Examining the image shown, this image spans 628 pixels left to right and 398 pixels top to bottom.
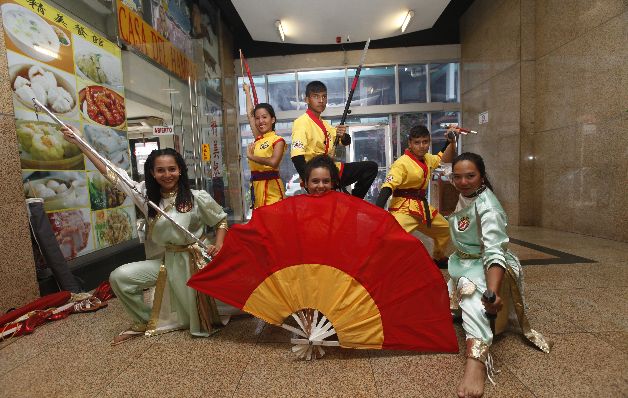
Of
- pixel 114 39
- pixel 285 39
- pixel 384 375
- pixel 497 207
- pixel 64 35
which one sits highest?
pixel 285 39

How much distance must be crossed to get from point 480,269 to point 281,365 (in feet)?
3.77

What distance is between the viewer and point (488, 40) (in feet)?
21.0

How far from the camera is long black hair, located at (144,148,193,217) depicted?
1994 mm

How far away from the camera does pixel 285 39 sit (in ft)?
23.1

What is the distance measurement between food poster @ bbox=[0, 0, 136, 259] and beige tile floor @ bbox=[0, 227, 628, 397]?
3.75 feet

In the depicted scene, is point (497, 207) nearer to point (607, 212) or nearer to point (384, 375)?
point (384, 375)

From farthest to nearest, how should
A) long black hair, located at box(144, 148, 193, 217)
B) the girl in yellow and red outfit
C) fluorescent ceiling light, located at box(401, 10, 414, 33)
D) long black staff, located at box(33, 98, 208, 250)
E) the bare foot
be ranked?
fluorescent ceiling light, located at box(401, 10, 414, 33) < the girl in yellow and red outfit < long black hair, located at box(144, 148, 193, 217) < long black staff, located at box(33, 98, 208, 250) < the bare foot

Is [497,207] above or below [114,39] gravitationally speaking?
below

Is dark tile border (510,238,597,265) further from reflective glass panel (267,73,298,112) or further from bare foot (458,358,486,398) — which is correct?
reflective glass panel (267,73,298,112)

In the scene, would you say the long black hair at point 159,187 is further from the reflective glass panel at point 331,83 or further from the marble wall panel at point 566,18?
the reflective glass panel at point 331,83

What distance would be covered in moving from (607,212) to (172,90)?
6228 mm

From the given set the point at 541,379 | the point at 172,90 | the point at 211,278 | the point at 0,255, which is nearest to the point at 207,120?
the point at 172,90

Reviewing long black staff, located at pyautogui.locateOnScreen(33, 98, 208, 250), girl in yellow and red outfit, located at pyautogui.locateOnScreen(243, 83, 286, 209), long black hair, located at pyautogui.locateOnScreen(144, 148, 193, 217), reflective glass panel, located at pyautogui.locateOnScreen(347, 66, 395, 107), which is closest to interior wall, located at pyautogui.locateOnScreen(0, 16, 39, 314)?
long black staff, located at pyautogui.locateOnScreen(33, 98, 208, 250)

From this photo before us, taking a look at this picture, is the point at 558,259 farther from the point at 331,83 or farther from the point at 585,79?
the point at 331,83
